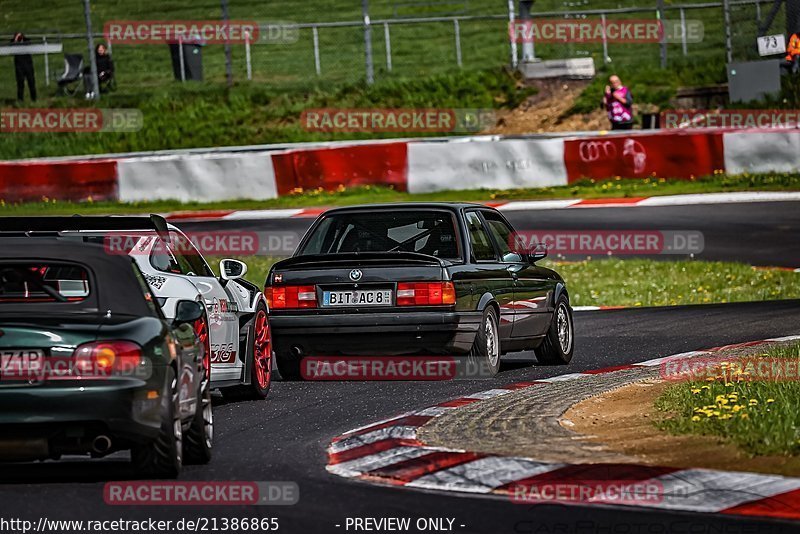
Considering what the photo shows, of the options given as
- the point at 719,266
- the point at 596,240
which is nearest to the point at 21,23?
the point at 596,240

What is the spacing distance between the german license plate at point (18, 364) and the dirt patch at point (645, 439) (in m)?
2.78

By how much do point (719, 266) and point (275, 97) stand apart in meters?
16.1

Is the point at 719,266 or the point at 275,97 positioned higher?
the point at 275,97

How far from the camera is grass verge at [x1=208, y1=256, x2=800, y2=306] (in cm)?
1898

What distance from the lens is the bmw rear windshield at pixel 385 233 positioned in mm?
12477

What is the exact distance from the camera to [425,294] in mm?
11805

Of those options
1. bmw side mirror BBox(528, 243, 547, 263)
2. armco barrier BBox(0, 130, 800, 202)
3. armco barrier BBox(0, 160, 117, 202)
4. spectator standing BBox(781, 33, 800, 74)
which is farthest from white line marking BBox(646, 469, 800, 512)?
spectator standing BBox(781, 33, 800, 74)

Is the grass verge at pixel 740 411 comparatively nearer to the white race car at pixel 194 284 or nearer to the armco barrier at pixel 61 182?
the white race car at pixel 194 284

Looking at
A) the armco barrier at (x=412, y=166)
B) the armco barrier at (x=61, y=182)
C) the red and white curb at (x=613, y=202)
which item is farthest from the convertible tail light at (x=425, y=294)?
the armco barrier at (x=61, y=182)

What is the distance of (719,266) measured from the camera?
20.4 metres

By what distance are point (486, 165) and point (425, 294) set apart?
1541 centimetres

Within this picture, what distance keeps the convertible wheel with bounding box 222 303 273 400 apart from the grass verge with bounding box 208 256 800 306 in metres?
8.00

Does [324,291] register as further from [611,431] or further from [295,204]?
[295,204]

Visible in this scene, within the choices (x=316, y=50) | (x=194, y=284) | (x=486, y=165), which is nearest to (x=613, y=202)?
(x=486, y=165)
